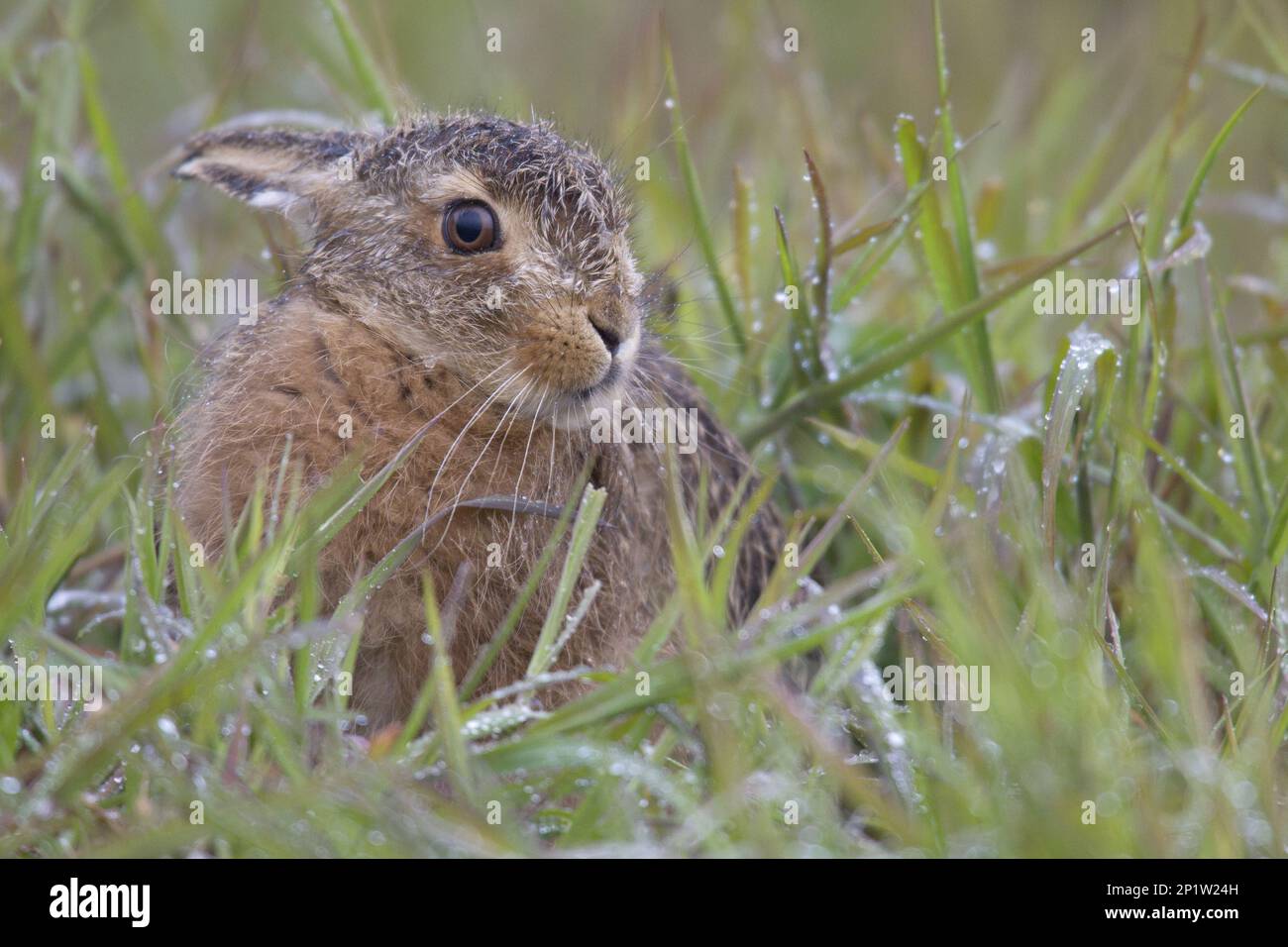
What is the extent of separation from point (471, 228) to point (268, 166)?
658 millimetres

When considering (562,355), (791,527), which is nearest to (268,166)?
(562,355)

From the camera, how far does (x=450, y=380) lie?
301 centimetres

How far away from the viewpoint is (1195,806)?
2.16 metres

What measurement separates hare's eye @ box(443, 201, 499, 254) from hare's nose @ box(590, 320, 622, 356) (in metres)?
0.33

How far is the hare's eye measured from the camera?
120 inches

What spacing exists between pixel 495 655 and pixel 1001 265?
2.03 metres

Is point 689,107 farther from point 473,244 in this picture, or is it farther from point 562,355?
point 562,355

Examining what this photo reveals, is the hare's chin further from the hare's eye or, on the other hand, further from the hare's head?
the hare's eye

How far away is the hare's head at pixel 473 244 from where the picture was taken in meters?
2.90

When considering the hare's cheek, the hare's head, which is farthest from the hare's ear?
the hare's cheek

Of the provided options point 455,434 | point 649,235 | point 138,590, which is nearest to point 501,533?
point 455,434

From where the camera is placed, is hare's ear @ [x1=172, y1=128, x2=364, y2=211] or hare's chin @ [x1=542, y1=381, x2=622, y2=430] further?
hare's ear @ [x1=172, y1=128, x2=364, y2=211]

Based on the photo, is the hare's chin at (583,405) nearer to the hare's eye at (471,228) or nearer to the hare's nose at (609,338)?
the hare's nose at (609,338)
